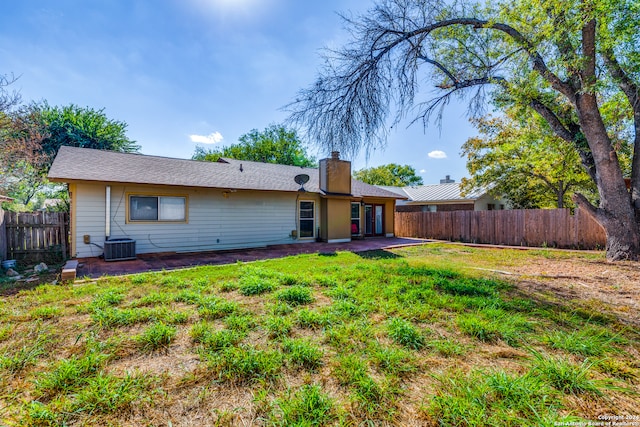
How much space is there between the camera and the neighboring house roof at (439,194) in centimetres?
1927

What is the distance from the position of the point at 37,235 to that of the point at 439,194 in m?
22.1

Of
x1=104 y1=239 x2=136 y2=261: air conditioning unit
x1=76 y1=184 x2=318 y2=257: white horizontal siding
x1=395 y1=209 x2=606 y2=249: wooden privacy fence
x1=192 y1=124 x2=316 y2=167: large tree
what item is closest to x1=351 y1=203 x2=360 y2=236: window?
x1=76 y1=184 x2=318 y2=257: white horizontal siding

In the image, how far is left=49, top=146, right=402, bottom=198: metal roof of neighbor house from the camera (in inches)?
302

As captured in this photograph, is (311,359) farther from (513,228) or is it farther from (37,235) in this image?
(513,228)

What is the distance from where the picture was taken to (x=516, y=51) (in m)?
6.89

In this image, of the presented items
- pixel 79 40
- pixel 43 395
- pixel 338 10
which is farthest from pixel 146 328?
pixel 79 40

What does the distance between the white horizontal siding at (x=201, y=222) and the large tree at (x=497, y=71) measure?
19.6 ft

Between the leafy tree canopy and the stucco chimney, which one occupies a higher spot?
the leafy tree canopy

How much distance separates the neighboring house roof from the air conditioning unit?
61.7 feet

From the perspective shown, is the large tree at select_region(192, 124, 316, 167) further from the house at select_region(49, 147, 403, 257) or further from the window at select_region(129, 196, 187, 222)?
the window at select_region(129, 196, 187, 222)

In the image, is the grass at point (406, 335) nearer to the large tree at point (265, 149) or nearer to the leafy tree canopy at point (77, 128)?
the leafy tree canopy at point (77, 128)

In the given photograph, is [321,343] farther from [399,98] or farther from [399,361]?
[399,98]

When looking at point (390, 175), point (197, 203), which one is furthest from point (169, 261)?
point (390, 175)

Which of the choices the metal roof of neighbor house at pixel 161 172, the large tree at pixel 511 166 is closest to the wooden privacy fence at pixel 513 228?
the large tree at pixel 511 166
